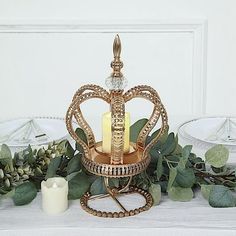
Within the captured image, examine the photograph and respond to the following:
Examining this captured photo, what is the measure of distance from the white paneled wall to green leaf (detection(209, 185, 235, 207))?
1.61 meters

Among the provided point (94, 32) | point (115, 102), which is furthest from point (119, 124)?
point (94, 32)

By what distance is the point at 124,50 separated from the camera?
2.66 meters

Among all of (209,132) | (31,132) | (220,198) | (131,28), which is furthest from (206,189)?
(131,28)

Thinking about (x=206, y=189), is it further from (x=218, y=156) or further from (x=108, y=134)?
(x=108, y=134)

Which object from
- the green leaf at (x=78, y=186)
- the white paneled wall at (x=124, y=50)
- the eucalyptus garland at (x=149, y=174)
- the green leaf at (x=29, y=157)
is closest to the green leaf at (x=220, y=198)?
the eucalyptus garland at (x=149, y=174)

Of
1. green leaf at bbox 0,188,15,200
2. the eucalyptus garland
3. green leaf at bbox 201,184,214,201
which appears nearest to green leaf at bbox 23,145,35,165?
the eucalyptus garland

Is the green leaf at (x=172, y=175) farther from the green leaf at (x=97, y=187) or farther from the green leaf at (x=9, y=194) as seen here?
the green leaf at (x=9, y=194)

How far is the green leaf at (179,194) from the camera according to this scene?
3.23 ft

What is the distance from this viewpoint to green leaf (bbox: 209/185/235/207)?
37.9 inches

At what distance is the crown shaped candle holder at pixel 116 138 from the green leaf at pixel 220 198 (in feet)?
0.36

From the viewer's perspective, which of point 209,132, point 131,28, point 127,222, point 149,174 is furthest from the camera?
point 131,28

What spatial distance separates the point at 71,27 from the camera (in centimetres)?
262

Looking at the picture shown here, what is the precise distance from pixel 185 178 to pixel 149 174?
80 mm

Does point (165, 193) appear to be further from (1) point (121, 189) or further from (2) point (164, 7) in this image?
(2) point (164, 7)
